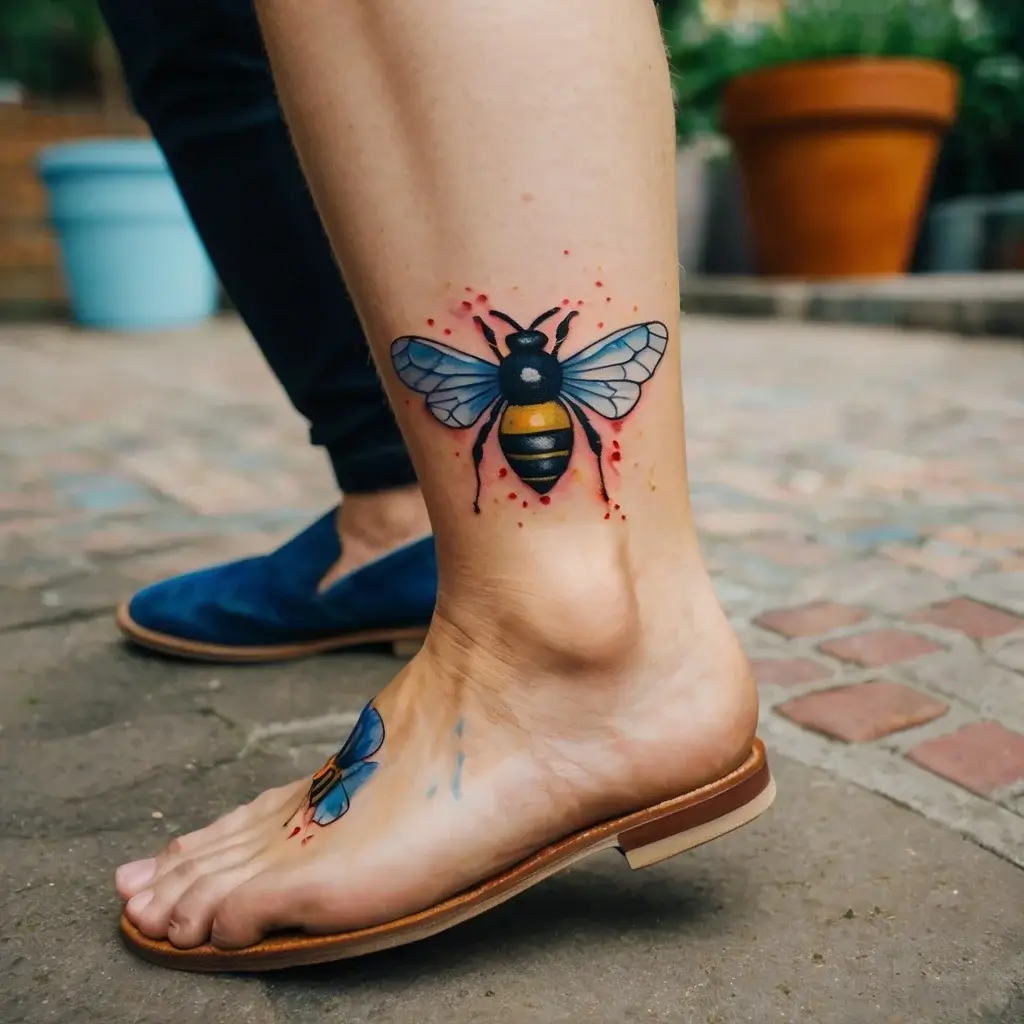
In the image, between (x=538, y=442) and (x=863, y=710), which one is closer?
(x=538, y=442)

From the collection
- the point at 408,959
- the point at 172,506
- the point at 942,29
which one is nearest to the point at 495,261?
the point at 408,959

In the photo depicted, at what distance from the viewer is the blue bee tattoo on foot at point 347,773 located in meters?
0.76

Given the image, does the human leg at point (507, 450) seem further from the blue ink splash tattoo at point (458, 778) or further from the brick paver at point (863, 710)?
the brick paver at point (863, 710)

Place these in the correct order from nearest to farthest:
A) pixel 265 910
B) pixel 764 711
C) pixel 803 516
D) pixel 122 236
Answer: pixel 265 910, pixel 764 711, pixel 803 516, pixel 122 236

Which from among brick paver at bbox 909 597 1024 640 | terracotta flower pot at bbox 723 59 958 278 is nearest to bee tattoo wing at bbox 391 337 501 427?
brick paver at bbox 909 597 1024 640

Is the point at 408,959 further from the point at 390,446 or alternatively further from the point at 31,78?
the point at 31,78

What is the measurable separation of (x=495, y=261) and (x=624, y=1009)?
465 mm

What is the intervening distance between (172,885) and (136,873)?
38 mm

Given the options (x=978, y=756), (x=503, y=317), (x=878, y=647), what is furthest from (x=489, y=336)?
(x=878, y=647)

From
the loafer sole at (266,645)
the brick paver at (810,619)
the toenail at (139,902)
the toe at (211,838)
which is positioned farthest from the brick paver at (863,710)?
the toenail at (139,902)

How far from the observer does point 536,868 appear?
29.5 inches

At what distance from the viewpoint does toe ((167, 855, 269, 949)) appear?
0.73 meters

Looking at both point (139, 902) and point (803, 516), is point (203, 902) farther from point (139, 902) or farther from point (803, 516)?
point (803, 516)

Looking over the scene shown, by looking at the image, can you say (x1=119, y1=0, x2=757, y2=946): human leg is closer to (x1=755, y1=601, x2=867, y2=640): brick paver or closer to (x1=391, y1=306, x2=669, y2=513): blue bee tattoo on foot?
(x1=391, y1=306, x2=669, y2=513): blue bee tattoo on foot
